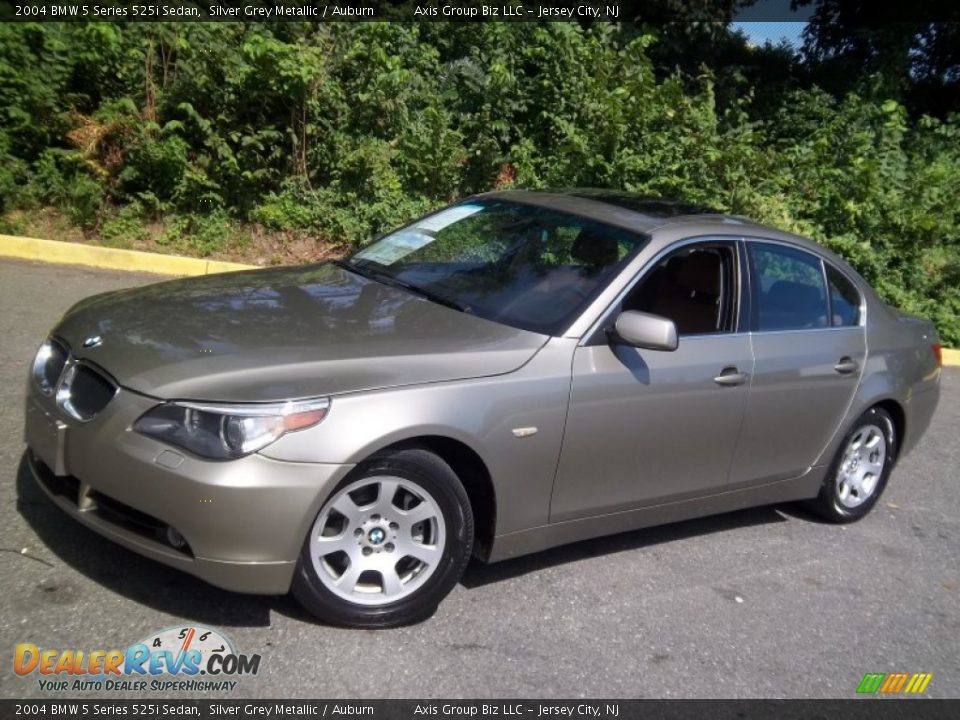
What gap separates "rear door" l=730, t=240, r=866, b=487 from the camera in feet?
15.3

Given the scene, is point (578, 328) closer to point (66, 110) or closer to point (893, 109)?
point (66, 110)

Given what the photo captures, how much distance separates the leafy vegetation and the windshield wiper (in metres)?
5.65

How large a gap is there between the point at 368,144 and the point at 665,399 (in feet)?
24.4

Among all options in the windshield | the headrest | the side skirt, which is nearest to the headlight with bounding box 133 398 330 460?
the side skirt

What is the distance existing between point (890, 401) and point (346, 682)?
3.63 m

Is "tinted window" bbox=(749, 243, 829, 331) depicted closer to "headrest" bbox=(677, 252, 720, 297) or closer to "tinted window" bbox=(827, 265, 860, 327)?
"tinted window" bbox=(827, 265, 860, 327)

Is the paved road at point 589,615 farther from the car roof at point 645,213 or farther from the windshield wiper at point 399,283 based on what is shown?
the car roof at point 645,213

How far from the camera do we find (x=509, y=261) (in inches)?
178

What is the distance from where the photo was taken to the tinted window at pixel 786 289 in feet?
15.7

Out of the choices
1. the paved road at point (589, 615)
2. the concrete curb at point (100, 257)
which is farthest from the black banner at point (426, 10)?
the paved road at point (589, 615)

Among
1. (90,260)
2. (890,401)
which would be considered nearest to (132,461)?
(890,401)

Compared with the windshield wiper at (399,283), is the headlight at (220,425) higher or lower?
lower

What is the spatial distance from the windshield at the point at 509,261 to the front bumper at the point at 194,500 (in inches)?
49.7

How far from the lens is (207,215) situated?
34.1 feet
